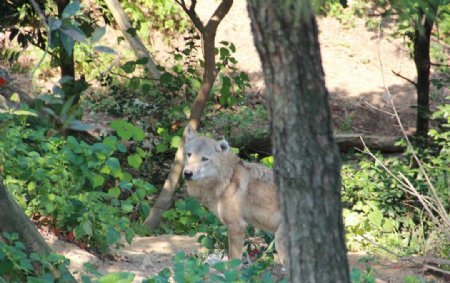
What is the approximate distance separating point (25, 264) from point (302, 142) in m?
2.14

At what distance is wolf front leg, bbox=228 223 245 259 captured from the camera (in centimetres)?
800

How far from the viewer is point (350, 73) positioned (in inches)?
727

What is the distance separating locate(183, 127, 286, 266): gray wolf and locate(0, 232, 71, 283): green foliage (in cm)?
296

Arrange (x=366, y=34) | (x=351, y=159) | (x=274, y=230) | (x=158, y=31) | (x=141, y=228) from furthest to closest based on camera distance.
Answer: (x=366, y=34)
(x=158, y=31)
(x=351, y=159)
(x=141, y=228)
(x=274, y=230)

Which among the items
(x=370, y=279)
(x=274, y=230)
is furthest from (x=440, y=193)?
(x=370, y=279)

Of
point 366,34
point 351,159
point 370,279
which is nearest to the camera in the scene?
point 370,279

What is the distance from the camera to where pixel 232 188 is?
332 inches

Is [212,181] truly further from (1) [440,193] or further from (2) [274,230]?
(1) [440,193]

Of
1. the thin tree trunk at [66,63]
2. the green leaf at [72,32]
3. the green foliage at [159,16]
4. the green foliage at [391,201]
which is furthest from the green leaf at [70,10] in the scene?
the green foliage at [159,16]

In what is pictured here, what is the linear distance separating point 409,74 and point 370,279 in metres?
14.1

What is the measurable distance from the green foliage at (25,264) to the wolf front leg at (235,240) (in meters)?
2.81

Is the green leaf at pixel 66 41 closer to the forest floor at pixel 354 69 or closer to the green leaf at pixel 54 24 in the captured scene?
the green leaf at pixel 54 24

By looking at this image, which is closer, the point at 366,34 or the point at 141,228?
the point at 141,228

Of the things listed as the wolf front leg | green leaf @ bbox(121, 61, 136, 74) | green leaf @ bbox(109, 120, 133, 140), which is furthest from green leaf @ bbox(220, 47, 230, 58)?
the wolf front leg
